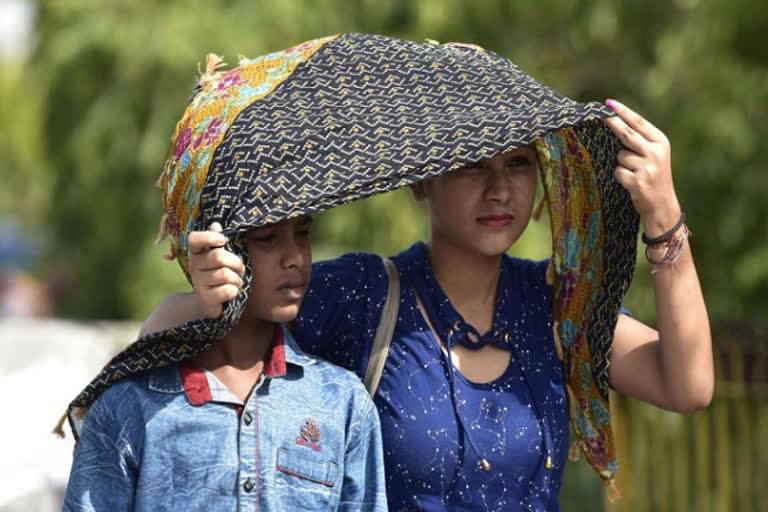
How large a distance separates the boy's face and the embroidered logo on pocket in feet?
0.71

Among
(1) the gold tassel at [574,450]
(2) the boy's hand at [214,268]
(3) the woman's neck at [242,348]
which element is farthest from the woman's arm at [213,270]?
(1) the gold tassel at [574,450]

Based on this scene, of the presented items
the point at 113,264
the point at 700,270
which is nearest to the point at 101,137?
the point at 113,264

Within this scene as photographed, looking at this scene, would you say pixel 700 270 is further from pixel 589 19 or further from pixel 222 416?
pixel 222 416

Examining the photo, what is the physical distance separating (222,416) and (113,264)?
29.8 feet

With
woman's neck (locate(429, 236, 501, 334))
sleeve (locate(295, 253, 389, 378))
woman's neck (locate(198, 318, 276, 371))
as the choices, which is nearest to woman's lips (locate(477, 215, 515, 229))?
woman's neck (locate(429, 236, 501, 334))

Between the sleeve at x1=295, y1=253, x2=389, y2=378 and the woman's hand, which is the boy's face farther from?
the woman's hand

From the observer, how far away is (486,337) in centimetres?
294

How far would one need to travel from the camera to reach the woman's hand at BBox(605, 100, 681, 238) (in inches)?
105

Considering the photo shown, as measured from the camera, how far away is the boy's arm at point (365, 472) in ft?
8.94

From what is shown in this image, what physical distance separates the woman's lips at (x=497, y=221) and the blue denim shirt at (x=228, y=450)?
1.50 ft

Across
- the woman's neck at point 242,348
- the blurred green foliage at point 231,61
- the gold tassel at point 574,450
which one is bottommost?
the gold tassel at point 574,450

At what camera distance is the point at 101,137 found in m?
10.7

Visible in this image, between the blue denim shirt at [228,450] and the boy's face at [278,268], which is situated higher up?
the boy's face at [278,268]

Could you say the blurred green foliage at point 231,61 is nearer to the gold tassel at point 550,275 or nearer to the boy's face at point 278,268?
the gold tassel at point 550,275
